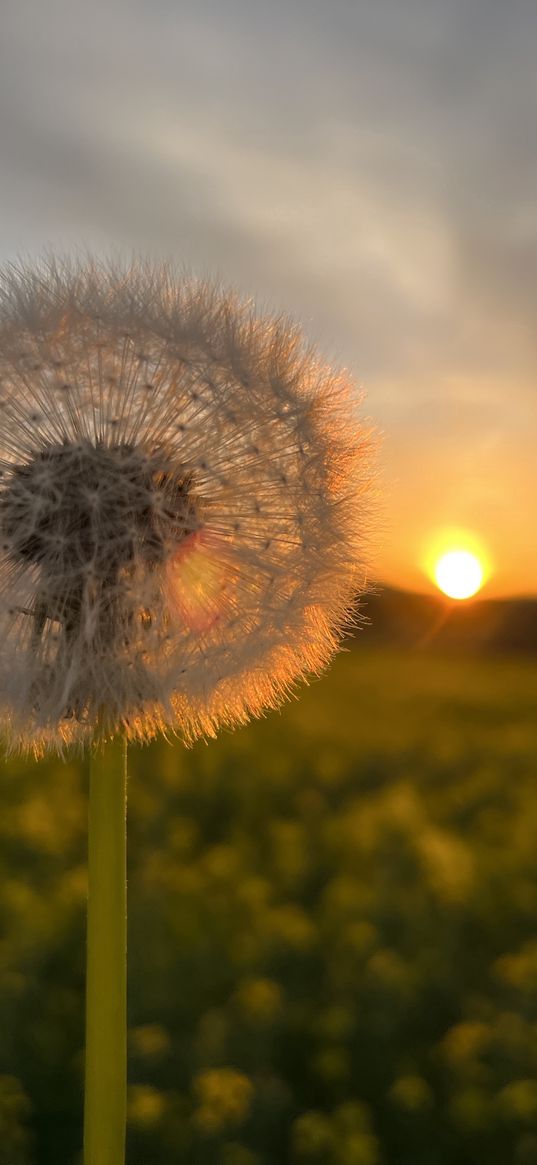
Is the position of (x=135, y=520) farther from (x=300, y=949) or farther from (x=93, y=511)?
(x=300, y=949)

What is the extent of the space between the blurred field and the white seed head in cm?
116

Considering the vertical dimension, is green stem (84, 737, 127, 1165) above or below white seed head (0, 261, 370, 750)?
below

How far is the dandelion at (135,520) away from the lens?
159cm

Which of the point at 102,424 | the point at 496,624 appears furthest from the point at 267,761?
the point at 102,424

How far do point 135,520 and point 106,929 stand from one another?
70 cm

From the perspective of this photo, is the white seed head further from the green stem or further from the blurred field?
the blurred field

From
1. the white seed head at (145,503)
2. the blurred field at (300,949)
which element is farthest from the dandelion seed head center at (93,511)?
the blurred field at (300,949)

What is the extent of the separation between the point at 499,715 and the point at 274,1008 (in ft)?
4.56

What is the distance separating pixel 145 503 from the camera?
1574 millimetres

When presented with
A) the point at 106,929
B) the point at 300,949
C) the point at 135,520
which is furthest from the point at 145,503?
the point at 300,949

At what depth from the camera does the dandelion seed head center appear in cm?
157

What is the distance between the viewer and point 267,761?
3146 millimetres

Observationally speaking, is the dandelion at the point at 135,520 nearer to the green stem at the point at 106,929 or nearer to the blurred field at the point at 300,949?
the green stem at the point at 106,929

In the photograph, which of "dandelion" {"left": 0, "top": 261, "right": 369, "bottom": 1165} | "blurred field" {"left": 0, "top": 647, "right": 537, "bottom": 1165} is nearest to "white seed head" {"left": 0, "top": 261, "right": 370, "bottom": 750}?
"dandelion" {"left": 0, "top": 261, "right": 369, "bottom": 1165}
